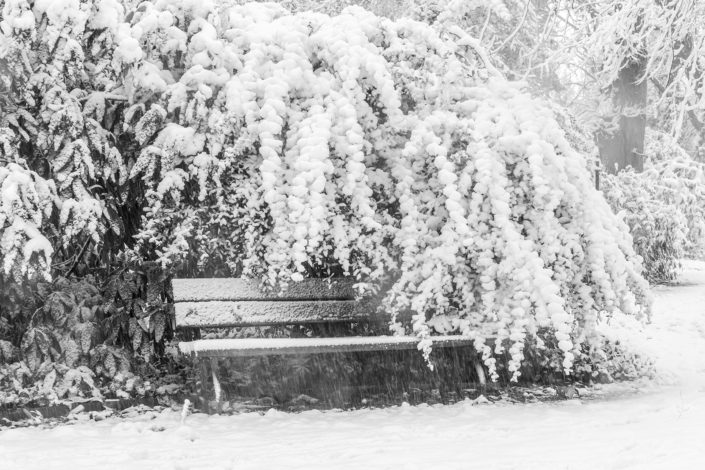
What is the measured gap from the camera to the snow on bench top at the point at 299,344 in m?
4.67

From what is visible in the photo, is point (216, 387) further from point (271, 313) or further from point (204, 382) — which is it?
point (271, 313)

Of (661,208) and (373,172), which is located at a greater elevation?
(661,208)

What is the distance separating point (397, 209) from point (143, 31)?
1971mm

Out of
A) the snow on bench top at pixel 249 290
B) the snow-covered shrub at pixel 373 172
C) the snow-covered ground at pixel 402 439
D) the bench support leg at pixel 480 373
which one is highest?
the snow-covered shrub at pixel 373 172

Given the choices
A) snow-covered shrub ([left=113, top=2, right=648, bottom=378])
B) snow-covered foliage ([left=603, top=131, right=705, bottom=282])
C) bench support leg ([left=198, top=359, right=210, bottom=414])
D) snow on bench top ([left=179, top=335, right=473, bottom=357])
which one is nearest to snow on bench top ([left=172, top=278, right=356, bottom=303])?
snow-covered shrub ([left=113, top=2, right=648, bottom=378])

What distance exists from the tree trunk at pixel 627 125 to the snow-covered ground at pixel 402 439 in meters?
7.25

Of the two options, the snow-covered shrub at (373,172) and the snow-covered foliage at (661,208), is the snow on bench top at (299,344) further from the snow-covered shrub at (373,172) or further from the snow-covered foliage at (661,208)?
the snow-covered foliage at (661,208)

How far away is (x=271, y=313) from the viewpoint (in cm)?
512

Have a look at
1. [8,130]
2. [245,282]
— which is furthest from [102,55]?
[245,282]

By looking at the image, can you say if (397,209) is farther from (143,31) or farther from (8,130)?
(8,130)

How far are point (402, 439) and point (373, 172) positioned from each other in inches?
70.9

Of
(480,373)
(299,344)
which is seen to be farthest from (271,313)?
(480,373)

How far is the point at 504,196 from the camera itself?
4648mm

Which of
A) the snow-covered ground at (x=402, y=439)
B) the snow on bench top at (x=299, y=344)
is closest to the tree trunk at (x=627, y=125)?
the snow-covered ground at (x=402, y=439)
